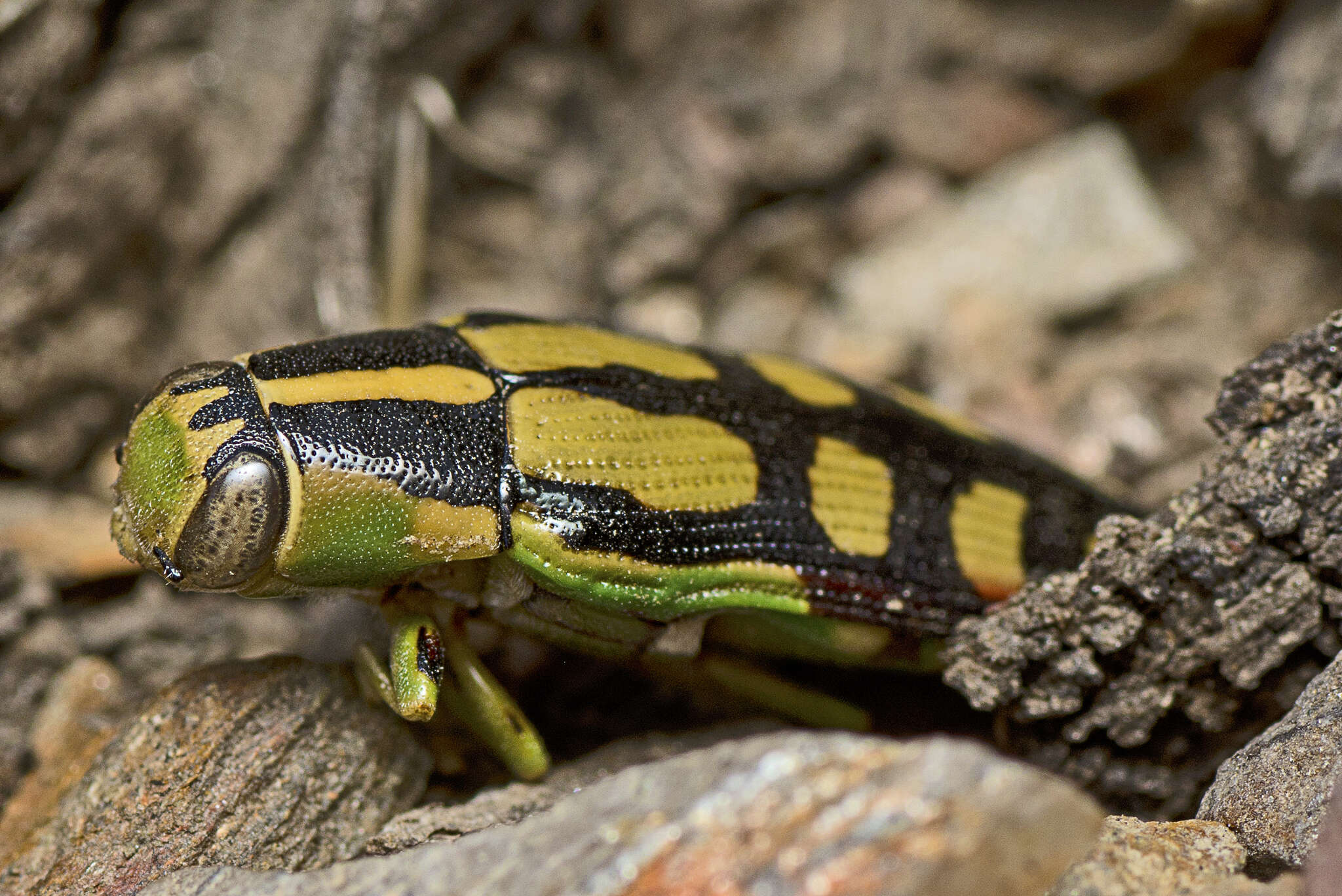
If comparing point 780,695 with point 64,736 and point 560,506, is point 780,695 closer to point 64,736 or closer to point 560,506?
point 560,506

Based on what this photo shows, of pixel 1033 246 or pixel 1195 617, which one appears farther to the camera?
pixel 1033 246

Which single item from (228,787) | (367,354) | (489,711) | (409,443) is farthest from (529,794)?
(367,354)

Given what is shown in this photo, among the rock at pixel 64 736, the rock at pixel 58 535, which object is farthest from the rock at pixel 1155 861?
the rock at pixel 58 535

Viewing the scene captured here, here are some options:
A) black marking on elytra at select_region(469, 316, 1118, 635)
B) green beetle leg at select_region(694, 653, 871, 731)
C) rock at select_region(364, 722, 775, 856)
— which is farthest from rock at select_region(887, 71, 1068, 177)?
rock at select_region(364, 722, 775, 856)

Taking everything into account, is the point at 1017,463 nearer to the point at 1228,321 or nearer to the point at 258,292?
the point at 1228,321

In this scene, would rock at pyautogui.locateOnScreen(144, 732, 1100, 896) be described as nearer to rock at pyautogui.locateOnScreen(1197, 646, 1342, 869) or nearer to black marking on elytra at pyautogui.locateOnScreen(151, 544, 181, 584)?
rock at pyautogui.locateOnScreen(1197, 646, 1342, 869)
